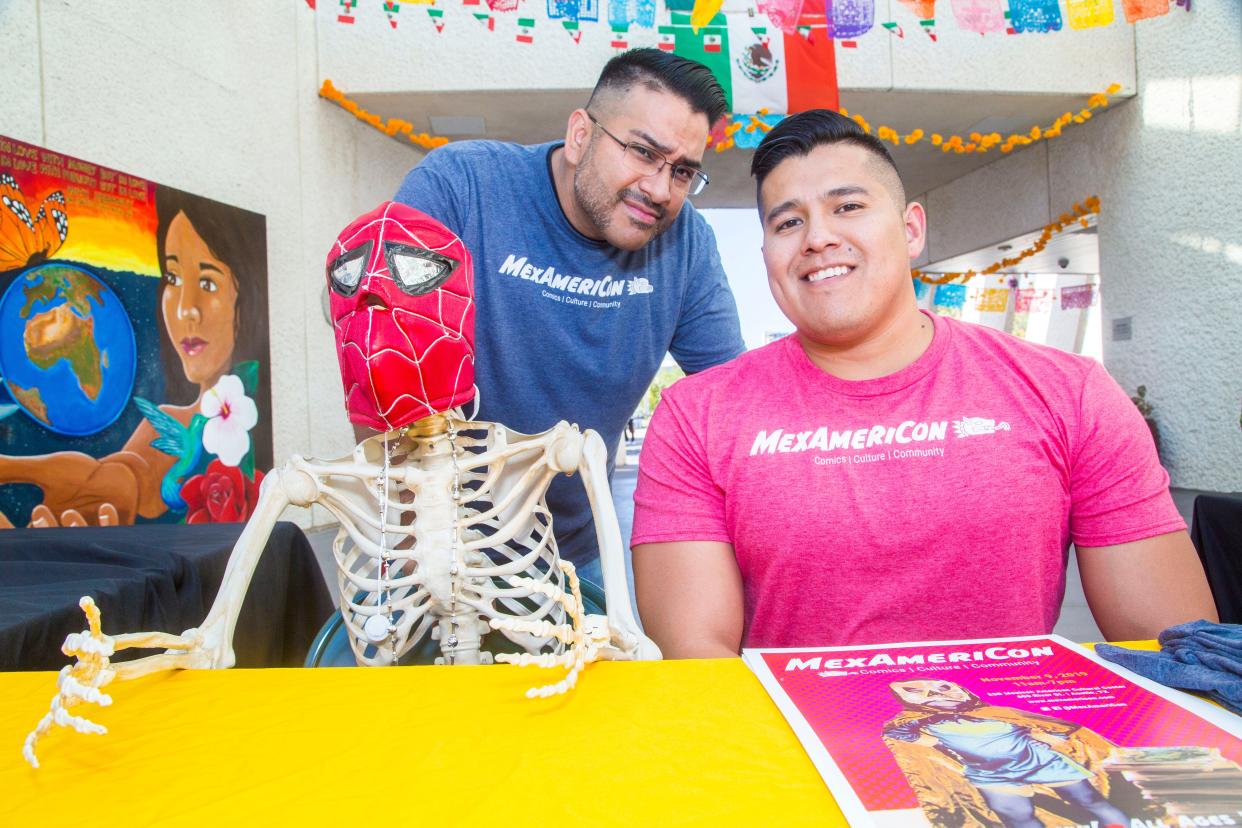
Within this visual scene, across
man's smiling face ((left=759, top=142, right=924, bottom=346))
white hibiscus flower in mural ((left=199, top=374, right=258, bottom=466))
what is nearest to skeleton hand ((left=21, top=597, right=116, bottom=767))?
man's smiling face ((left=759, top=142, right=924, bottom=346))

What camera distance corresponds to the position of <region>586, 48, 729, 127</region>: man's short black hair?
1.58m

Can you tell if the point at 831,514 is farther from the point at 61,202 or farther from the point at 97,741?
the point at 61,202

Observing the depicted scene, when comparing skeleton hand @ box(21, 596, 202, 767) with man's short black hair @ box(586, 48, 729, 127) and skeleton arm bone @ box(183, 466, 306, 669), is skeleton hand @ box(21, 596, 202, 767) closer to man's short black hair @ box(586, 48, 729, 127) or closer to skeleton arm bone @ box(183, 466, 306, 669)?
skeleton arm bone @ box(183, 466, 306, 669)

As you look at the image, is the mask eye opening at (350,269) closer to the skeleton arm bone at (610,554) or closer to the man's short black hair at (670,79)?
the skeleton arm bone at (610,554)

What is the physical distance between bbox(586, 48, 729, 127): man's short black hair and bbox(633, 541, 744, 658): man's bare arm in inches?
37.7

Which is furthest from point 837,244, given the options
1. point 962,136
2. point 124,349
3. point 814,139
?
point 962,136

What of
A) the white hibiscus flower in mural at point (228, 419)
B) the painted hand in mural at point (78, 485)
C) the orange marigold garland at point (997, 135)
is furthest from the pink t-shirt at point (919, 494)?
the orange marigold garland at point (997, 135)

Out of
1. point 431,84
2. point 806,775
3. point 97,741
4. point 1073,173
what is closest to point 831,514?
point 806,775

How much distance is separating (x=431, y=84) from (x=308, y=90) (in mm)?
824

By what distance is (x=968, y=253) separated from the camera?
8203mm

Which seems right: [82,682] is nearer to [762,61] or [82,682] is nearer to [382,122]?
[762,61]

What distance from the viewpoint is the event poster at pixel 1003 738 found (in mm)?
476

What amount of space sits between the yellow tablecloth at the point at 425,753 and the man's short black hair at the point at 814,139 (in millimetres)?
907

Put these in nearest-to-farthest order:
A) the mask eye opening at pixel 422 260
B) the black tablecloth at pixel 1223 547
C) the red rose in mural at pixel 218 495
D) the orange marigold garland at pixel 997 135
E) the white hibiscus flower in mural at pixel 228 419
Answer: the mask eye opening at pixel 422 260, the black tablecloth at pixel 1223 547, the red rose in mural at pixel 218 495, the white hibiscus flower in mural at pixel 228 419, the orange marigold garland at pixel 997 135
